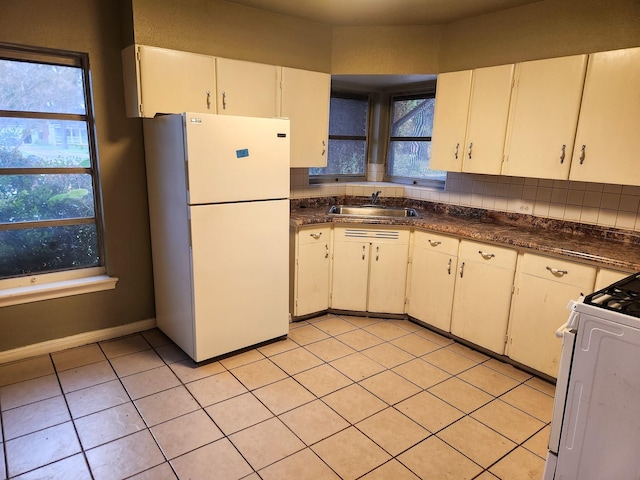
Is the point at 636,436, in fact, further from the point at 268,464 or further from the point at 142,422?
the point at 142,422

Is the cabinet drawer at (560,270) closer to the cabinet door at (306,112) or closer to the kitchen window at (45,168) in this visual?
the cabinet door at (306,112)

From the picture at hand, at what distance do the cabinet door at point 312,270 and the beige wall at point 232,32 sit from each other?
1.38 meters

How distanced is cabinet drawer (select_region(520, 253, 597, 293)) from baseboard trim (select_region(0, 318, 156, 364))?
2.73m

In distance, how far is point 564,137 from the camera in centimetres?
256

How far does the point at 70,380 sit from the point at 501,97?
10.9 feet

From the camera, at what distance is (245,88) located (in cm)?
298

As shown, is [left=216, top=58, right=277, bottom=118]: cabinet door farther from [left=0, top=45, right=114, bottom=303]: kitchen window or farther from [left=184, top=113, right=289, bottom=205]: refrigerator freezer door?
[left=0, top=45, right=114, bottom=303]: kitchen window

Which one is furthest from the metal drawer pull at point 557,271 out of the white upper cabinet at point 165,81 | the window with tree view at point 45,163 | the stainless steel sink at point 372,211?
the window with tree view at point 45,163

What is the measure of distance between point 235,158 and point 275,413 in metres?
1.52

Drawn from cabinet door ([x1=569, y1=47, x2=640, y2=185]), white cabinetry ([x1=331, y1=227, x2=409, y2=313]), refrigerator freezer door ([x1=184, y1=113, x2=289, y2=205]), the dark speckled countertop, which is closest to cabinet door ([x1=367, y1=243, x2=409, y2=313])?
white cabinetry ([x1=331, y1=227, x2=409, y2=313])

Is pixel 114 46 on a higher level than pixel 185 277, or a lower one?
higher

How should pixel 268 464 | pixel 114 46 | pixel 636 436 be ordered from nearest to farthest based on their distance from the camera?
1. pixel 636 436
2. pixel 268 464
3. pixel 114 46

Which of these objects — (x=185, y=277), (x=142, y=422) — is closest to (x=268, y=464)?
(x=142, y=422)

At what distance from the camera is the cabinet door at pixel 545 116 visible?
249 cm
